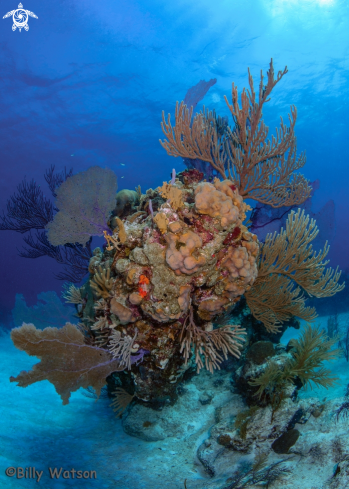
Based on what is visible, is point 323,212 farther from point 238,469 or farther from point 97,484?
point 97,484

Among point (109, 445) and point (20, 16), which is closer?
point (109, 445)

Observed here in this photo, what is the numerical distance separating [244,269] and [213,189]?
109 centimetres

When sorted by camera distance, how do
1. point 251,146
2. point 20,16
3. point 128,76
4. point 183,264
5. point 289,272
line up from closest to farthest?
point 183,264
point 289,272
point 251,146
point 20,16
point 128,76

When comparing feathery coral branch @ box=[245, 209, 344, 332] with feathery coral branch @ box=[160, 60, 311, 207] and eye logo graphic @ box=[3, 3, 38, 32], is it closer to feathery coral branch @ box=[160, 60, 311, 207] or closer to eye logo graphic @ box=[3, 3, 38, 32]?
feathery coral branch @ box=[160, 60, 311, 207]

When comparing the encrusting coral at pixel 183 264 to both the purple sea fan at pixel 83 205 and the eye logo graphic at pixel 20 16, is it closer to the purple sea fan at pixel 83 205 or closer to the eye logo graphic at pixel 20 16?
the purple sea fan at pixel 83 205

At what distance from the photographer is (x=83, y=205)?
4414 mm

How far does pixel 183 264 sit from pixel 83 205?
2626 mm

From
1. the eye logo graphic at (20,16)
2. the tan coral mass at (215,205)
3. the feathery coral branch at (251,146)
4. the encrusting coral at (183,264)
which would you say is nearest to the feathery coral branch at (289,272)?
the encrusting coral at (183,264)

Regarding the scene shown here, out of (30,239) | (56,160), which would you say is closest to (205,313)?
Answer: (30,239)

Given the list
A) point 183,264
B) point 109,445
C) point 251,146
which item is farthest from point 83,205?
point 109,445

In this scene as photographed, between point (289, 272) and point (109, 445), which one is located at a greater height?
point (289, 272)

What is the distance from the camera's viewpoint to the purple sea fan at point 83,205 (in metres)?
4.34

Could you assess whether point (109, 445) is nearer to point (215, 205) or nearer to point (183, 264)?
point (183, 264)

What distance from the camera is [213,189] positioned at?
298cm
